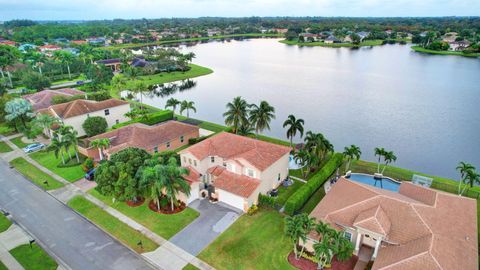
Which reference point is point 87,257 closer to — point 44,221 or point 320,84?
point 44,221

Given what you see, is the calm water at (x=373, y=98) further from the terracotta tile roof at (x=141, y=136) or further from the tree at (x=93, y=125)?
the tree at (x=93, y=125)

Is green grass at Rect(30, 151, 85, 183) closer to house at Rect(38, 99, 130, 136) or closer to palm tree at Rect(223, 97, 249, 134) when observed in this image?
house at Rect(38, 99, 130, 136)

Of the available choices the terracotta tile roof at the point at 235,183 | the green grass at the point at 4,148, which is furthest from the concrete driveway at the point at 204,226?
the green grass at the point at 4,148

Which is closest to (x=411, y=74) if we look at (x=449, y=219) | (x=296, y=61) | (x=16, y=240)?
(x=296, y=61)

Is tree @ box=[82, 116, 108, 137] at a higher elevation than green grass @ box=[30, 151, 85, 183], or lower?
higher

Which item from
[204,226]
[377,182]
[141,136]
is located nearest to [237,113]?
[141,136]

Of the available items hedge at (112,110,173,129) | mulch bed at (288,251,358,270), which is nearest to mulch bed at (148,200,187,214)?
mulch bed at (288,251,358,270)

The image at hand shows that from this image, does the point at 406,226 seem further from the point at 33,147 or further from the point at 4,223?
the point at 33,147
